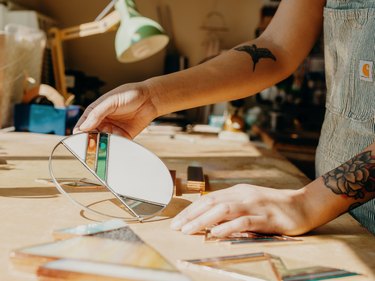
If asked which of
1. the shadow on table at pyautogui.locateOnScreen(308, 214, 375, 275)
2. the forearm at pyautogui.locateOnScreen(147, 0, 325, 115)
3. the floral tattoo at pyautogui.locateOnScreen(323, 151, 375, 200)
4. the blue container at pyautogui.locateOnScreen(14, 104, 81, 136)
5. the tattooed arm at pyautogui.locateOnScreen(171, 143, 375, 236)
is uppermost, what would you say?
Result: the forearm at pyautogui.locateOnScreen(147, 0, 325, 115)

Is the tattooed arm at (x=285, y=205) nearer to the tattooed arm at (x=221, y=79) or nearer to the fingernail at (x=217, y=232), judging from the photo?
the fingernail at (x=217, y=232)

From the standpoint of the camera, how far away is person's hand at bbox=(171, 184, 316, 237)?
2.52 feet

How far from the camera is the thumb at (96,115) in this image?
1.00 metres

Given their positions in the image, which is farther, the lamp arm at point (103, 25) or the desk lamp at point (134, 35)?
the lamp arm at point (103, 25)

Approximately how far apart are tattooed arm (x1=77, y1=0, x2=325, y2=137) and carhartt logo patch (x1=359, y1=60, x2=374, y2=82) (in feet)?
0.82

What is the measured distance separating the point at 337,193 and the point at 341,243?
103 mm

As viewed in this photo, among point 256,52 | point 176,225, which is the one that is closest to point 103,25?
point 256,52

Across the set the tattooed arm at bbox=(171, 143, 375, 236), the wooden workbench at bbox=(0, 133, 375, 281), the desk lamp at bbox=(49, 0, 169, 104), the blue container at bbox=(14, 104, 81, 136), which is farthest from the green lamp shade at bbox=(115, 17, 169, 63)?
the tattooed arm at bbox=(171, 143, 375, 236)

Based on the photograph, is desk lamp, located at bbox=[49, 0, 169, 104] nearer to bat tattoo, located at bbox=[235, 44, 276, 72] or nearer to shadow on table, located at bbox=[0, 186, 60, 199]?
bat tattoo, located at bbox=[235, 44, 276, 72]

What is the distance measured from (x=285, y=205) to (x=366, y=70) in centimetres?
42

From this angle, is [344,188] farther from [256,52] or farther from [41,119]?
[41,119]

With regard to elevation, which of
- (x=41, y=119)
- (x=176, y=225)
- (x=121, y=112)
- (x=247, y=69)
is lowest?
(x=41, y=119)

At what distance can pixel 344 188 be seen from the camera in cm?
86

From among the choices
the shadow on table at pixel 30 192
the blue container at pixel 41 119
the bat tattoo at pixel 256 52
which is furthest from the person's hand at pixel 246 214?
the blue container at pixel 41 119
